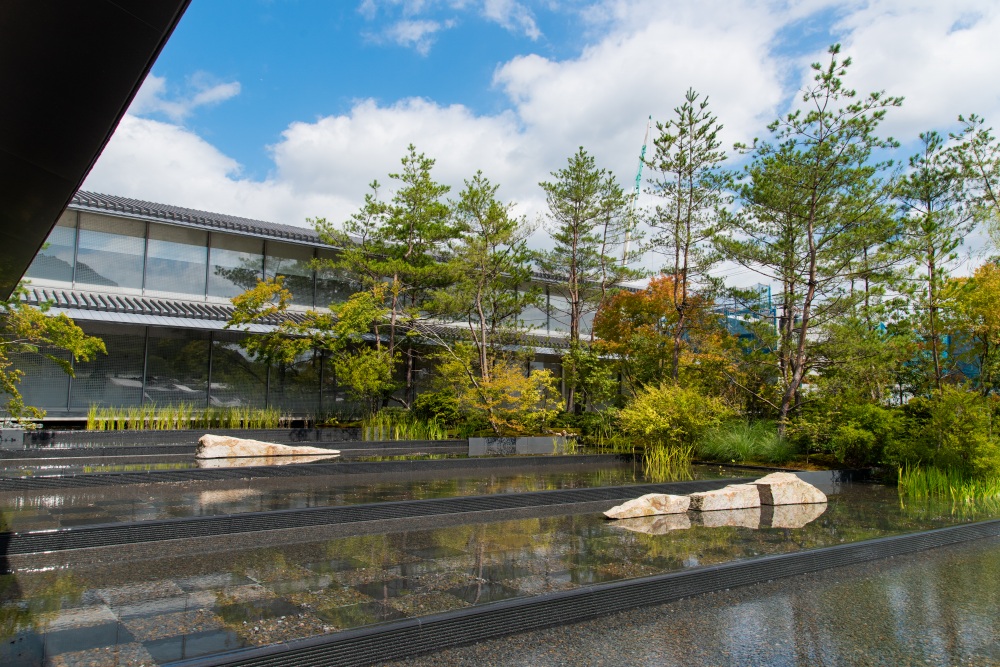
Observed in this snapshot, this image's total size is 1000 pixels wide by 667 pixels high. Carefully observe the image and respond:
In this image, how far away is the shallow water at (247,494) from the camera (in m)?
6.24

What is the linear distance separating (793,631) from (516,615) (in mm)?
1645

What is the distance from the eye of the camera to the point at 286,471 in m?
9.62

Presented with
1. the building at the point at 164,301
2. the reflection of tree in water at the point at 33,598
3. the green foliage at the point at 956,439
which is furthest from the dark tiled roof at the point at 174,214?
the green foliage at the point at 956,439

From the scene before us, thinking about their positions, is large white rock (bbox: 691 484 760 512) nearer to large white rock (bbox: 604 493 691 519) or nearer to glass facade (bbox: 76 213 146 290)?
large white rock (bbox: 604 493 691 519)

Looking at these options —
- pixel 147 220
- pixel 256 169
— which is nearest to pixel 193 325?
pixel 147 220

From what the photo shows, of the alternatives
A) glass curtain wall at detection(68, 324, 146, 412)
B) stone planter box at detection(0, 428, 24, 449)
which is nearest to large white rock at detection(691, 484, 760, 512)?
stone planter box at detection(0, 428, 24, 449)

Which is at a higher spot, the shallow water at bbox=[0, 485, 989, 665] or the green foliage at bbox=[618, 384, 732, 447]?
the green foliage at bbox=[618, 384, 732, 447]

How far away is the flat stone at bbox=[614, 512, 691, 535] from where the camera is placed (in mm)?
6461

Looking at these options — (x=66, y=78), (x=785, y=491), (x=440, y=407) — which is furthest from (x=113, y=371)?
(x=66, y=78)

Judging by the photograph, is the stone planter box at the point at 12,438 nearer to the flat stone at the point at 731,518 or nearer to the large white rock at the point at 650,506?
the large white rock at the point at 650,506

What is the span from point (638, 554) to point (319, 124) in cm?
1326

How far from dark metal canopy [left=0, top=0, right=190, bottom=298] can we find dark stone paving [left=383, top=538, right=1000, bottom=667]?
2.76m

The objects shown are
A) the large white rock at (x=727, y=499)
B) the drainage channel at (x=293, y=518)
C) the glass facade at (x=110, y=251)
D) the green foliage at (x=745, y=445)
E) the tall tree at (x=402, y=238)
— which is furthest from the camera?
the tall tree at (x=402, y=238)

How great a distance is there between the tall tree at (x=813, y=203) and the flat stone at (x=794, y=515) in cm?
496
